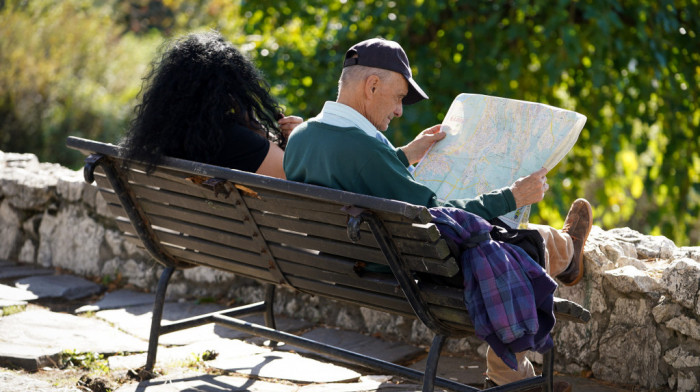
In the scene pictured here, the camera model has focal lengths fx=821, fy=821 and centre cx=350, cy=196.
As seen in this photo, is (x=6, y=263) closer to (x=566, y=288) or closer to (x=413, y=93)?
(x=413, y=93)

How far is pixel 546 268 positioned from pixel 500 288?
0.48 m

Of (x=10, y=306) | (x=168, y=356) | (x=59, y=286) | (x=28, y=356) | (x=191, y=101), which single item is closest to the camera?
(x=191, y=101)

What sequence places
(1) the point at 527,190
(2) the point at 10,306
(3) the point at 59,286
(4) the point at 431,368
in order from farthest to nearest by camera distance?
(3) the point at 59,286 → (2) the point at 10,306 → (1) the point at 527,190 → (4) the point at 431,368

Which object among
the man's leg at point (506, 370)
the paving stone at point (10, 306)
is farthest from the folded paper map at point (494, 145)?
the paving stone at point (10, 306)

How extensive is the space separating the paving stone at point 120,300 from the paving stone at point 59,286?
13cm

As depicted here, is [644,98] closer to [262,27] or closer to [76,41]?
[262,27]

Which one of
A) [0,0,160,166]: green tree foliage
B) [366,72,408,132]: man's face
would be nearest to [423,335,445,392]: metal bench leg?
[366,72,408,132]: man's face

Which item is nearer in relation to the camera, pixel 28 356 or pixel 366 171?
pixel 366 171

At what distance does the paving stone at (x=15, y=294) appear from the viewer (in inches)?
158

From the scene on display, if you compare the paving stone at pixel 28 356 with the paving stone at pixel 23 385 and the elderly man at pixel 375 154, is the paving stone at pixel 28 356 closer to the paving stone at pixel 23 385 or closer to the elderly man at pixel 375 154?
the paving stone at pixel 23 385

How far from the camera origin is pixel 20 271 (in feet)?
15.2

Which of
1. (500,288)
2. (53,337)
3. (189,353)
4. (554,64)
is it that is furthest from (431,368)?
(554,64)

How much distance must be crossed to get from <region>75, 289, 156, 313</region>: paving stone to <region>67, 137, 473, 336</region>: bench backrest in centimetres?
99

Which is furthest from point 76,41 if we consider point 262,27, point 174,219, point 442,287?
point 442,287
